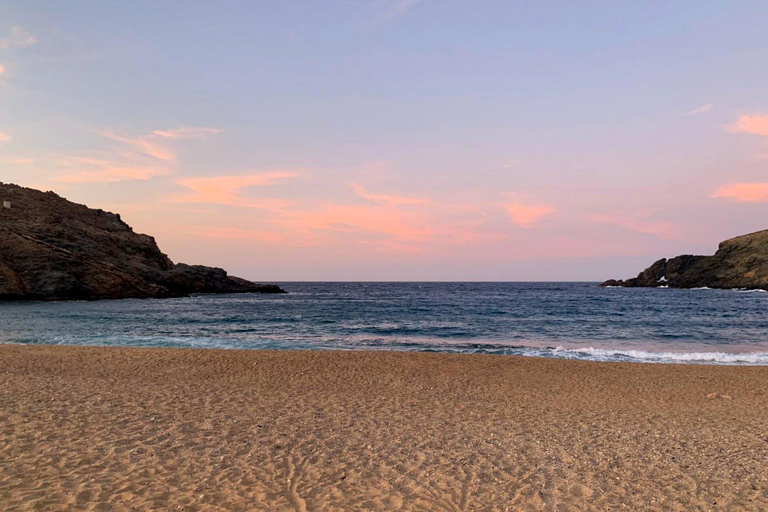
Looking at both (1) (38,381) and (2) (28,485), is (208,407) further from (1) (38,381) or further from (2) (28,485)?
(1) (38,381)

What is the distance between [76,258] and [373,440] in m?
74.8

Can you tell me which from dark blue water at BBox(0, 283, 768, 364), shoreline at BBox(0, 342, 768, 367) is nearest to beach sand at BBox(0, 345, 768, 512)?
shoreline at BBox(0, 342, 768, 367)

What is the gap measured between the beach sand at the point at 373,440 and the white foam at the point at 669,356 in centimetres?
521

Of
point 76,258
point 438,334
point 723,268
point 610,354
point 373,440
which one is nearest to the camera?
point 373,440

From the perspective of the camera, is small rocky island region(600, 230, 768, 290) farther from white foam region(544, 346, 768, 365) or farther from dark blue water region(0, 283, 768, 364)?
white foam region(544, 346, 768, 365)

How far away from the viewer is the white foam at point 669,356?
72.2 feet

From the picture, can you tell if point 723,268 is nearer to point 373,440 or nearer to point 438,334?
point 438,334

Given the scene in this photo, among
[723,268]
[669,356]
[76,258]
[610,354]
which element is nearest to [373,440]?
[610,354]

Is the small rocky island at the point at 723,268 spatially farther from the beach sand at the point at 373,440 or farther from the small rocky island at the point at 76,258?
the beach sand at the point at 373,440

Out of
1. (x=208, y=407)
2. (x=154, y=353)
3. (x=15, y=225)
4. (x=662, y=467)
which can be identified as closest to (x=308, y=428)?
(x=208, y=407)

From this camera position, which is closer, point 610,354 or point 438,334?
point 610,354

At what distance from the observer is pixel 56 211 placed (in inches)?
3561

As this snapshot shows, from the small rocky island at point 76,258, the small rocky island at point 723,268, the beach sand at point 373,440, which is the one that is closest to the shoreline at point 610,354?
the beach sand at point 373,440

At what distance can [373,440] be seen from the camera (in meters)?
9.47
